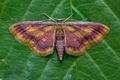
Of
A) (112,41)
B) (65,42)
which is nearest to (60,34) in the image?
(65,42)

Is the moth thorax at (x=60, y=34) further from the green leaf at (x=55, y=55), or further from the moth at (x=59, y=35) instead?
the green leaf at (x=55, y=55)

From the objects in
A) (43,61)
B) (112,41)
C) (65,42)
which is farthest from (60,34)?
(112,41)

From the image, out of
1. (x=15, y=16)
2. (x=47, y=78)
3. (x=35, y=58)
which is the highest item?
(x=15, y=16)

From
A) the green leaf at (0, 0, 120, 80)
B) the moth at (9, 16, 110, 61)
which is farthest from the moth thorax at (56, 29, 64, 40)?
the green leaf at (0, 0, 120, 80)

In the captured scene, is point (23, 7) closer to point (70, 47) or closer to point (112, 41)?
point (70, 47)

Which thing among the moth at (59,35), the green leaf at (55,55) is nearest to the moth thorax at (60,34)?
the moth at (59,35)

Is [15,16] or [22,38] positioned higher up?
[15,16]

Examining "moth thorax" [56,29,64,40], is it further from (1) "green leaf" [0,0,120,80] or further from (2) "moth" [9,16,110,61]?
(1) "green leaf" [0,0,120,80]
